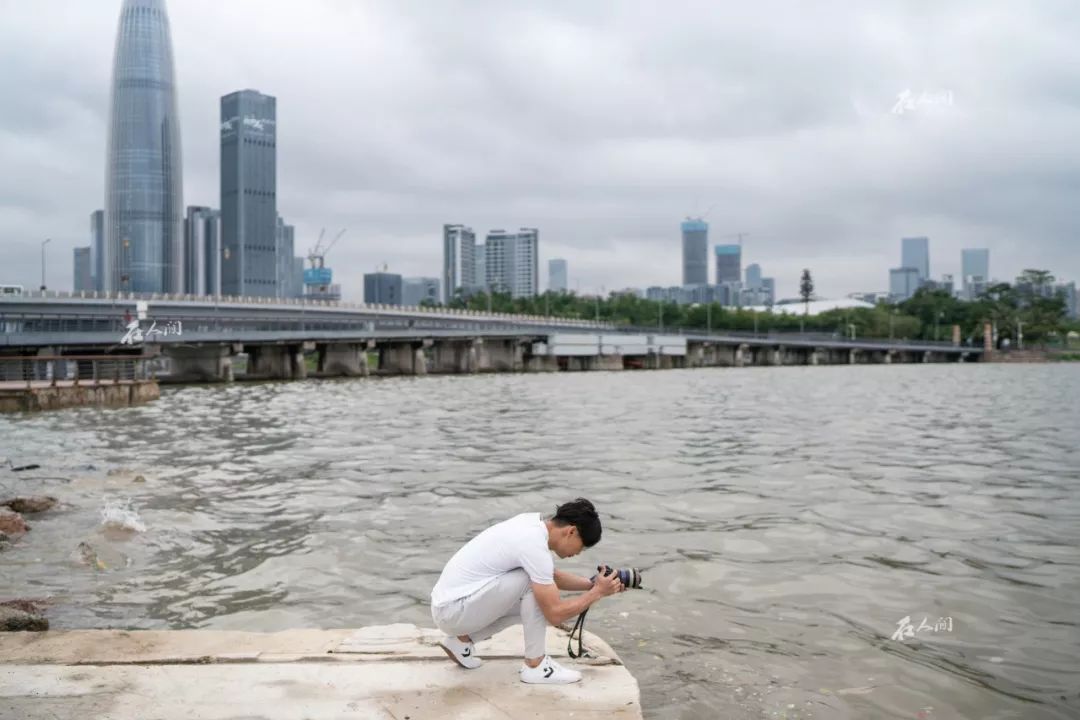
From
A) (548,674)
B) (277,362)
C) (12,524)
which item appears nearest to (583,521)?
(548,674)


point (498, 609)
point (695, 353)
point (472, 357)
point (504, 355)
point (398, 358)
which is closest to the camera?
point (498, 609)

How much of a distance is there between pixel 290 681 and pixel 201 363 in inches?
3292

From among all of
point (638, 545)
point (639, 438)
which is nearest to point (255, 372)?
point (639, 438)

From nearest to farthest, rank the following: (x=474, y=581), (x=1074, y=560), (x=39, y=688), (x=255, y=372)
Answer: (x=39, y=688) < (x=474, y=581) < (x=1074, y=560) < (x=255, y=372)

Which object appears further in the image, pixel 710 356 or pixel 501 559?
pixel 710 356

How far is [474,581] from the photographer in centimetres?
664

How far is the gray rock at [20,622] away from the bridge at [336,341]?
198ft

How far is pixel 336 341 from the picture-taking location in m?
95.9

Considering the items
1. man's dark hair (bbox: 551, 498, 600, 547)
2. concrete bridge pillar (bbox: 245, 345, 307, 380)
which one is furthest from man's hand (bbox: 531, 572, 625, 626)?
concrete bridge pillar (bbox: 245, 345, 307, 380)

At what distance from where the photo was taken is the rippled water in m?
8.26

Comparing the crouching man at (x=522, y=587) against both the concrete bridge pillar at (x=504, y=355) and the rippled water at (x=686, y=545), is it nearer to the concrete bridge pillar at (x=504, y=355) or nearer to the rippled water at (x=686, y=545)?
the rippled water at (x=686, y=545)

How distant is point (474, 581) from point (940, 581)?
7233 millimetres

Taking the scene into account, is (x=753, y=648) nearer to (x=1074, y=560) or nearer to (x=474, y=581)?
(x=474, y=581)

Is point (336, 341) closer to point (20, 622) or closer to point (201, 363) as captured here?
point (201, 363)
